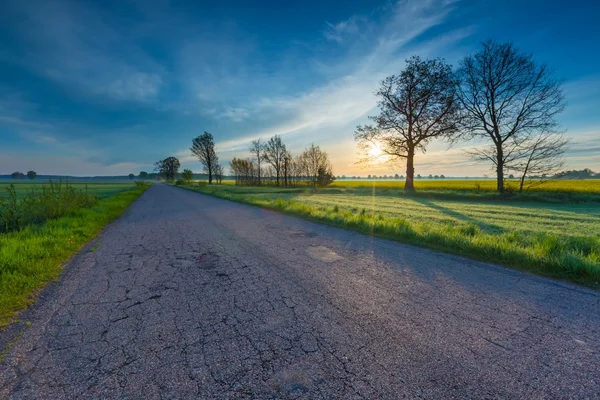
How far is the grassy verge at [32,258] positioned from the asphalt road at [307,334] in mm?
277

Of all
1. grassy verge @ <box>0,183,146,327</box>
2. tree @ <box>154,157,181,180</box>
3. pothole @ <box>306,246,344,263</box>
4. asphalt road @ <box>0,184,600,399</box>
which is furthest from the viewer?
tree @ <box>154,157,181,180</box>

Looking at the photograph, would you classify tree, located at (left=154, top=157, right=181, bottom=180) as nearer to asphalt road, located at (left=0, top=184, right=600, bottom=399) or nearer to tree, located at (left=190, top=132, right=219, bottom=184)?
tree, located at (left=190, top=132, right=219, bottom=184)

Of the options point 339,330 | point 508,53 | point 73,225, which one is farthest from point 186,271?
point 508,53

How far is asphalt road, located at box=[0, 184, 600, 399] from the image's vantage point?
6.71ft

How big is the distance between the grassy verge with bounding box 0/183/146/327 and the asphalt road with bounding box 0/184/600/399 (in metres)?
0.28

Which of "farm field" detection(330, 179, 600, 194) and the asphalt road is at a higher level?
"farm field" detection(330, 179, 600, 194)

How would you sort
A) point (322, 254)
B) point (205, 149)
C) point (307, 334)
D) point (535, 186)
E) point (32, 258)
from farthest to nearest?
point (205, 149), point (535, 186), point (322, 254), point (32, 258), point (307, 334)

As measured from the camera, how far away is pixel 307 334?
2.74 meters

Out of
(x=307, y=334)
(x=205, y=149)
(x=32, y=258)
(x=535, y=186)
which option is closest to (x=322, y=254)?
(x=307, y=334)

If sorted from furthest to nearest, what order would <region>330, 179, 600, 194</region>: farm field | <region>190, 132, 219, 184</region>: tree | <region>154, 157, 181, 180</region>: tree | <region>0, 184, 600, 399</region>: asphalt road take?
<region>154, 157, 181, 180</region>: tree < <region>190, 132, 219, 184</region>: tree < <region>330, 179, 600, 194</region>: farm field < <region>0, 184, 600, 399</region>: asphalt road

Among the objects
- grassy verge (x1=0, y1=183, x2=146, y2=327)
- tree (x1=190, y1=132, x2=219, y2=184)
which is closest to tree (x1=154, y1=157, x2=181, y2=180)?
tree (x1=190, y1=132, x2=219, y2=184)

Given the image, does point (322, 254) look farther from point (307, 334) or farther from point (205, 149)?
point (205, 149)

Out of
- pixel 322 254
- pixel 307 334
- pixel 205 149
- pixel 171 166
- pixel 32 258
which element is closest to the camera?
pixel 307 334

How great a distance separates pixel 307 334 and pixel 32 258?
6.04 meters
